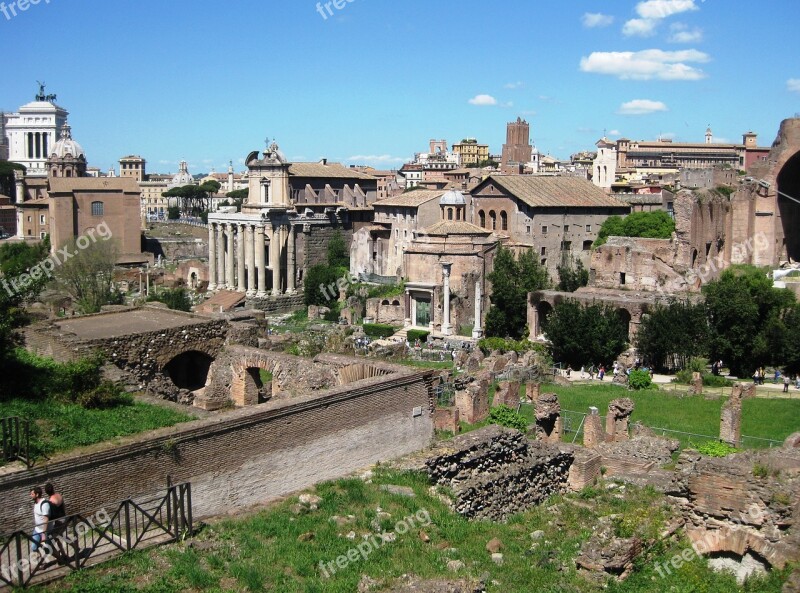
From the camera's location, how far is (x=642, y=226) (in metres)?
47.5

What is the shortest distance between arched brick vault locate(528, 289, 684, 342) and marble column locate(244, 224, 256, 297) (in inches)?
871

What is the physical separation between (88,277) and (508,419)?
90.5 feet

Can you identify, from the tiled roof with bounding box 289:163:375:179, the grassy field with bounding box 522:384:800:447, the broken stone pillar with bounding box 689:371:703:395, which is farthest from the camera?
the tiled roof with bounding box 289:163:375:179

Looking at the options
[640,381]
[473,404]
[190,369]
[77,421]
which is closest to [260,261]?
[640,381]

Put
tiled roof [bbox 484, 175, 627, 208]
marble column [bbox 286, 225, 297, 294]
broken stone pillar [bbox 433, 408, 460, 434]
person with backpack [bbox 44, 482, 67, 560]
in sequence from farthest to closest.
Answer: marble column [bbox 286, 225, 297, 294] → tiled roof [bbox 484, 175, 627, 208] → broken stone pillar [bbox 433, 408, 460, 434] → person with backpack [bbox 44, 482, 67, 560]

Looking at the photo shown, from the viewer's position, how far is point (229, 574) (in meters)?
9.94

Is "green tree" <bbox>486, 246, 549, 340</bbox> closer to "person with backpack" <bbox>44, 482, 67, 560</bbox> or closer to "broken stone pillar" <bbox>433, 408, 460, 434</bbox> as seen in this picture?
"broken stone pillar" <bbox>433, 408, 460, 434</bbox>

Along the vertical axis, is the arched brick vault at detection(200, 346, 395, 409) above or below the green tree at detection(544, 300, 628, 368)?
above

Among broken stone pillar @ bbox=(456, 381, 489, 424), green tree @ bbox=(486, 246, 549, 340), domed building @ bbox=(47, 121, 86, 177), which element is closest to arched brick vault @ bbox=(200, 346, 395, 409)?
broken stone pillar @ bbox=(456, 381, 489, 424)

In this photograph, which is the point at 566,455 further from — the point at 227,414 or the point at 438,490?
the point at 227,414

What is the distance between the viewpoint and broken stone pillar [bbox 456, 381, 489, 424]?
22547mm

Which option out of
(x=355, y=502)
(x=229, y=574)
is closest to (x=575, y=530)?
(x=355, y=502)

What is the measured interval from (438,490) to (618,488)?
3.23 metres

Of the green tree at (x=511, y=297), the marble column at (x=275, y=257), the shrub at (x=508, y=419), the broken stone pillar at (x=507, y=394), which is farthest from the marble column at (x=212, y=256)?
the shrub at (x=508, y=419)
